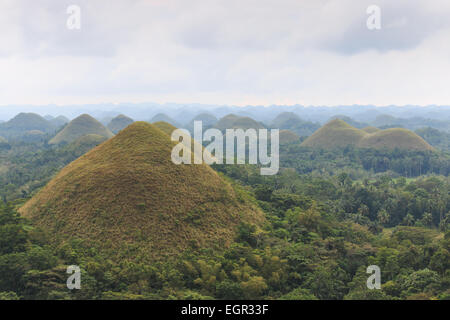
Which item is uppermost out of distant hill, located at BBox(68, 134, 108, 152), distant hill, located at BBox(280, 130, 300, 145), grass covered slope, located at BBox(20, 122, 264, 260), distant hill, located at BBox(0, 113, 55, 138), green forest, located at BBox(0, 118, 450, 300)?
distant hill, located at BBox(0, 113, 55, 138)

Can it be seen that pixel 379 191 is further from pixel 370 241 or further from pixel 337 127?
pixel 337 127

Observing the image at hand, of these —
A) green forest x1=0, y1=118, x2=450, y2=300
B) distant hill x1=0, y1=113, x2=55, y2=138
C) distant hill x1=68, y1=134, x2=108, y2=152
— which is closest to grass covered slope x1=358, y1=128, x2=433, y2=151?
green forest x1=0, y1=118, x2=450, y2=300

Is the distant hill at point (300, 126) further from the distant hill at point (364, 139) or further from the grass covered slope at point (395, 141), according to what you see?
the grass covered slope at point (395, 141)

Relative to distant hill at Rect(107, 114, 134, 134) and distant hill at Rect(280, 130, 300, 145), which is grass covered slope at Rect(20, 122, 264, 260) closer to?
distant hill at Rect(280, 130, 300, 145)

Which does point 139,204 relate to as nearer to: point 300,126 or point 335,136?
point 335,136

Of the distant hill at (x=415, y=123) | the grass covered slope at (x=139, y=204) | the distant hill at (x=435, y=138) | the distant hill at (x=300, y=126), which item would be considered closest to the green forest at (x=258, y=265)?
the grass covered slope at (x=139, y=204)
